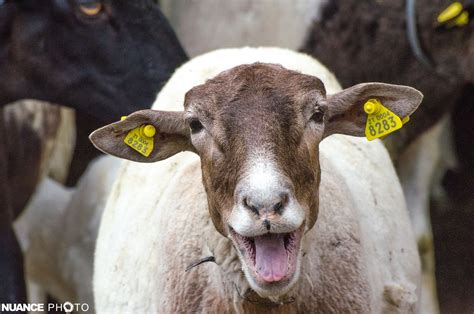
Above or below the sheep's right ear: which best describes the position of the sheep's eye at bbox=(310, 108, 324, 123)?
above

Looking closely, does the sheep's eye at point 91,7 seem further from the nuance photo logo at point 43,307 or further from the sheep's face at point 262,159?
the sheep's face at point 262,159

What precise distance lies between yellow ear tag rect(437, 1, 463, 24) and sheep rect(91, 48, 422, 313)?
1.82 meters

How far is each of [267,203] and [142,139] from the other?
71 centimetres

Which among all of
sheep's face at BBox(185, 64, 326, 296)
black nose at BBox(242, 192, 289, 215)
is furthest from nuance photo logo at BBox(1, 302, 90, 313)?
black nose at BBox(242, 192, 289, 215)

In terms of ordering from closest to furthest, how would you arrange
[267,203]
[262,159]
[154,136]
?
[267,203] → [262,159] → [154,136]

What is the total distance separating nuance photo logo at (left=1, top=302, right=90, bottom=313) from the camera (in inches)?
224

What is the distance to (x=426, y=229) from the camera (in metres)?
6.97

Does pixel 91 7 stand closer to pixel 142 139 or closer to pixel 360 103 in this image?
pixel 142 139

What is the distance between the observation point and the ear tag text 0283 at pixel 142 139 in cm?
401

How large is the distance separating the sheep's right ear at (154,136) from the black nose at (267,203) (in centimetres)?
55

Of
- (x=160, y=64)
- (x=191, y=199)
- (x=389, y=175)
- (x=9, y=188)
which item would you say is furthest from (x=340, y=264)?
(x=9, y=188)

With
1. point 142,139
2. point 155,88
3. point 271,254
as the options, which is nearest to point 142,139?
point 142,139

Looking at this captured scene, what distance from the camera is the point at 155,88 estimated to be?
19.2 ft

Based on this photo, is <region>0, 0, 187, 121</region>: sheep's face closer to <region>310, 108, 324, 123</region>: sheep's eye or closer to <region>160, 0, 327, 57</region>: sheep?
<region>160, 0, 327, 57</region>: sheep
